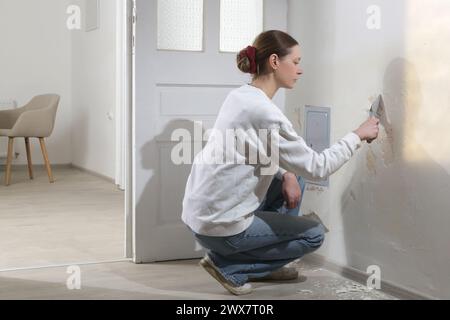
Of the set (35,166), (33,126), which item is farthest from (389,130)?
(35,166)

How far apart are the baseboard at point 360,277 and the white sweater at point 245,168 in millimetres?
549

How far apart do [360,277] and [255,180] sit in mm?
678

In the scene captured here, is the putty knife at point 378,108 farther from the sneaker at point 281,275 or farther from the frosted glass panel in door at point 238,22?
the frosted glass panel in door at point 238,22

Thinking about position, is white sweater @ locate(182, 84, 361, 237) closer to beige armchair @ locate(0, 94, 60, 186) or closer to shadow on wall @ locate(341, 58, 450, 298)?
shadow on wall @ locate(341, 58, 450, 298)

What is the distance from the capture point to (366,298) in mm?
2529

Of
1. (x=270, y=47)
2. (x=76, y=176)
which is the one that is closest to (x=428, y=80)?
(x=270, y=47)

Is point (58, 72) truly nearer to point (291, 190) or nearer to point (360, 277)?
point (291, 190)

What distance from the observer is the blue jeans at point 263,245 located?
8.07ft

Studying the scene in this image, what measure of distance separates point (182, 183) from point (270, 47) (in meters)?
0.90

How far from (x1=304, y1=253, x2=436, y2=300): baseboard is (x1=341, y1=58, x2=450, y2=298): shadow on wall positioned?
22mm

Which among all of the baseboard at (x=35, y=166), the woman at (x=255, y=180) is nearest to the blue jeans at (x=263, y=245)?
the woman at (x=255, y=180)

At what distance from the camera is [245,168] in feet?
7.84

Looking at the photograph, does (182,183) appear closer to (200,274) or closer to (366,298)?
(200,274)

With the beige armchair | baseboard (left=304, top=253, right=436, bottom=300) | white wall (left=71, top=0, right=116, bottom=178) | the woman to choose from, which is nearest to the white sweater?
the woman
